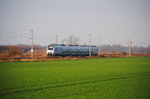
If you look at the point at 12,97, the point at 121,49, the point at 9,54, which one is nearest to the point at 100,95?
the point at 12,97

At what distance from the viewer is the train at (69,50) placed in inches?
1943

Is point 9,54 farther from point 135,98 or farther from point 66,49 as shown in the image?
point 135,98

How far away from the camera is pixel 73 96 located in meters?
9.22

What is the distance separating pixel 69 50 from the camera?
52.5 metres

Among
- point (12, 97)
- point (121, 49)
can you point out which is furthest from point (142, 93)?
point (121, 49)

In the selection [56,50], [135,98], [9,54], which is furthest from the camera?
[9,54]

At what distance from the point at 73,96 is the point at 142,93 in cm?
315

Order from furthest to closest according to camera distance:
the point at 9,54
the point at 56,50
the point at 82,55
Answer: the point at 9,54 < the point at 82,55 < the point at 56,50

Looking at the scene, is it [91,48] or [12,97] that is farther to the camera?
[91,48]

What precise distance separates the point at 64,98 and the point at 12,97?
221 centimetres

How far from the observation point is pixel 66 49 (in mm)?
51656

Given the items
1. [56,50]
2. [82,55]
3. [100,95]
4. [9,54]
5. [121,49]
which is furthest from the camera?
[121,49]

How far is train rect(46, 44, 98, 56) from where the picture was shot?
162 feet

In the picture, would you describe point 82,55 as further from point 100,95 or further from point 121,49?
point 121,49
